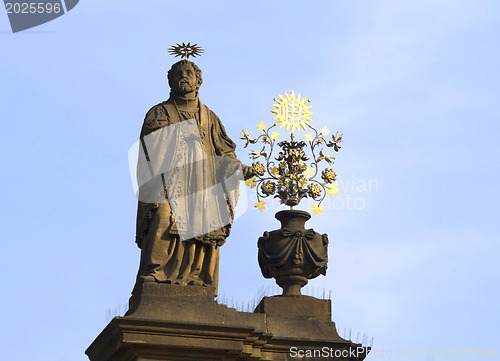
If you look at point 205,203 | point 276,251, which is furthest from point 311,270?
point 205,203

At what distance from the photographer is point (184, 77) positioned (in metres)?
22.3

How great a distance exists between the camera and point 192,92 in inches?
880

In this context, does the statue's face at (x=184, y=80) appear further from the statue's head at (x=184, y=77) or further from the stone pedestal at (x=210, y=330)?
the stone pedestal at (x=210, y=330)

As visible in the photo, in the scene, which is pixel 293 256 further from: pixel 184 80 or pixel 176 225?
pixel 184 80

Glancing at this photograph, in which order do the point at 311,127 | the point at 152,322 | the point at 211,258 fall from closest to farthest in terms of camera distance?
the point at 152,322 < the point at 211,258 < the point at 311,127

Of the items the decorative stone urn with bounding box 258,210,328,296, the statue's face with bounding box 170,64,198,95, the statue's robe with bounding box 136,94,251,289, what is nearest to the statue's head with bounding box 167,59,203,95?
the statue's face with bounding box 170,64,198,95

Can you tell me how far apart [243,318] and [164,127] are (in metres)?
3.23

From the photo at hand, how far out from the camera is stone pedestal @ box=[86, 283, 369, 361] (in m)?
20.2

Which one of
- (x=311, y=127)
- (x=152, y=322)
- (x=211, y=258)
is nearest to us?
(x=152, y=322)

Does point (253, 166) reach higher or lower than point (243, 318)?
higher

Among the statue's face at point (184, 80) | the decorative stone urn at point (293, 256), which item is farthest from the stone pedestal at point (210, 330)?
the statue's face at point (184, 80)

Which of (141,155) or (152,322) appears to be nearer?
(152,322)

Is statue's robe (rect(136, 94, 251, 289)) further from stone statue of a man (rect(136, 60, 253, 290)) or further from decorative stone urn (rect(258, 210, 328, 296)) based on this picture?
decorative stone urn (rect(258, 210, 328, 296))

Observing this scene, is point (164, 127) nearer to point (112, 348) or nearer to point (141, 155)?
point (141, 155)
